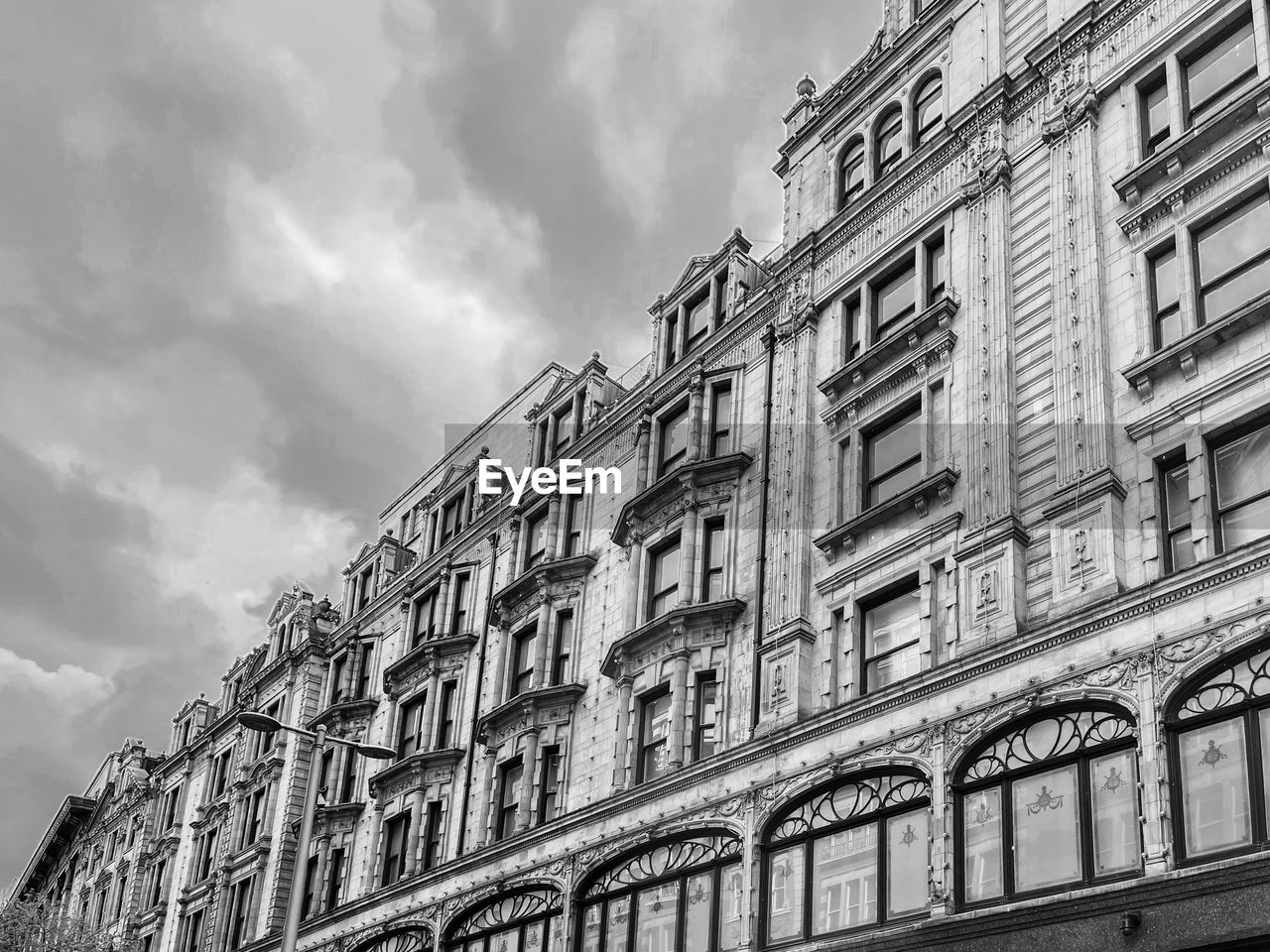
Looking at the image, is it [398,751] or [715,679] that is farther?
[398,751]

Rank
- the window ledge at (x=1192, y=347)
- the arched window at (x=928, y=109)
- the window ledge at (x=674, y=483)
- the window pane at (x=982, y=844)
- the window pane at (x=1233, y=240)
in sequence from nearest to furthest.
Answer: the window pane at (x=982, y=844), the window ledge at (x=1192, y=347), the window pane at (x=1233, y=240), the arched window at (x=928, y=109), the window ledge at (x=674, y=483)

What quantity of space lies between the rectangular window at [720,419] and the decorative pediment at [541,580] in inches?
221

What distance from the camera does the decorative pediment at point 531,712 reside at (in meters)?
38.6

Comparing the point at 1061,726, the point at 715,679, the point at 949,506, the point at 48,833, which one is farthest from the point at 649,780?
the point at 48,833

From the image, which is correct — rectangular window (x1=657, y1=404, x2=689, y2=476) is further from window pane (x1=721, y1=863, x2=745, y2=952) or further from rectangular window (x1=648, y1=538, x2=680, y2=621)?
window pane (x1=721, y1=863, x2=745, y2=952)

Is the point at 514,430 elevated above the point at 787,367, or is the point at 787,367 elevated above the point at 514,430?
the point at 514,430

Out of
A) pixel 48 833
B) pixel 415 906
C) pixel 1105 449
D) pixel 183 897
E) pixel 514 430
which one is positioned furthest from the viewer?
pixel 48 833

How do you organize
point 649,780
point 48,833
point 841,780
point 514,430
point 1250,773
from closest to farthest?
1. point 1250,773
2. point 841,780
3. point 649,780
4. point 514,430
5. point 48,833

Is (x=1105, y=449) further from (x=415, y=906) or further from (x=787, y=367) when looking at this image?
(x=415, y=906)

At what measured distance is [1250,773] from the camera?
2011 centimetres

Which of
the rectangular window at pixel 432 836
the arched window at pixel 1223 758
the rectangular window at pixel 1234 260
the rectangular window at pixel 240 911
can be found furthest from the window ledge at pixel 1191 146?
the rectangular window at pixel 240 911

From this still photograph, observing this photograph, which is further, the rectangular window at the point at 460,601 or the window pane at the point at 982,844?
the rectangular window at the point at 460,601

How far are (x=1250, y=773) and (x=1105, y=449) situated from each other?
22.5 feet

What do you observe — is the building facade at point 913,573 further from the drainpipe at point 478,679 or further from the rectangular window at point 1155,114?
the drainpipe at point 478,679
